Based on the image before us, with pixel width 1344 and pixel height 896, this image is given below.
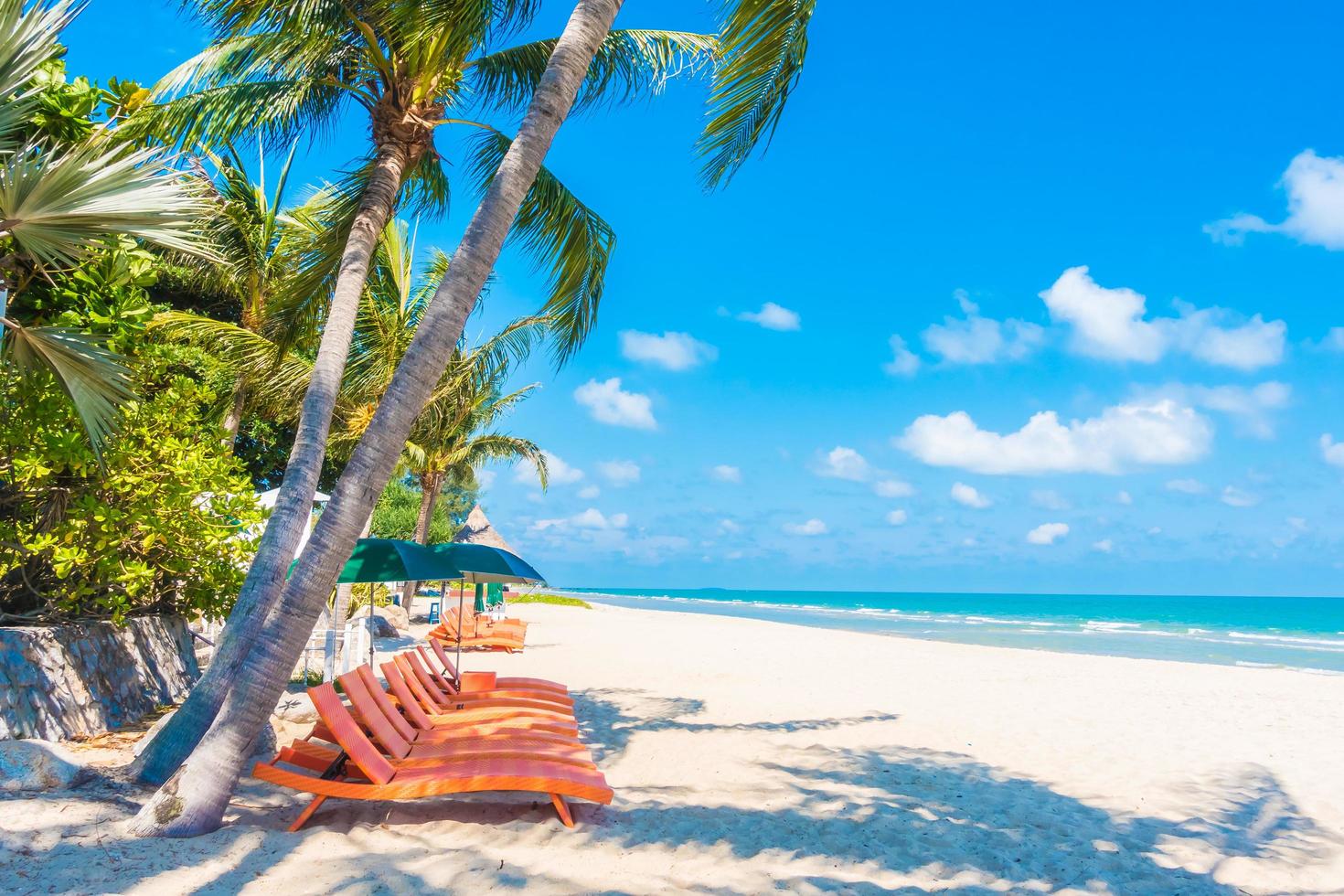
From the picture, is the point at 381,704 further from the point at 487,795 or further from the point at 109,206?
the point at 109,206

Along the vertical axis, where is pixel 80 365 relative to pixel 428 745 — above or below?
above

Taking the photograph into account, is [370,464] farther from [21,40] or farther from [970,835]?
[970,835]

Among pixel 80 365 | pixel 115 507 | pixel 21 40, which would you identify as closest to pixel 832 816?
pixel 80 365

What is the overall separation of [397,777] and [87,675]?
11.2 feet

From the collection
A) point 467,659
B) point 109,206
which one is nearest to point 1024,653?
point 467,659

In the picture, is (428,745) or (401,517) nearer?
(428,745)

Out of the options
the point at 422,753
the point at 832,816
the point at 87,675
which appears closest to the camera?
the point at 422,753

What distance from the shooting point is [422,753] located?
5.12 meters

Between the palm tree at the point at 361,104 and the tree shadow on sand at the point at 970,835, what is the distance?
3207 millimetres

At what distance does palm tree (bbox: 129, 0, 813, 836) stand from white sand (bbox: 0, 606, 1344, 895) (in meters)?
0.25

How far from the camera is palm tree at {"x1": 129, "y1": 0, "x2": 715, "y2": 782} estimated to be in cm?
584

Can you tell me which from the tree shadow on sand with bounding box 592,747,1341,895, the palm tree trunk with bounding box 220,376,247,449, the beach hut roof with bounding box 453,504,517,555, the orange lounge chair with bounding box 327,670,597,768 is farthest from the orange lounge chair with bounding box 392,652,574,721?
the beach hut roof with bounding box 453,504,517,555

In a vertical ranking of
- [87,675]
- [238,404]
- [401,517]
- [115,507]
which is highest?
[238,404]

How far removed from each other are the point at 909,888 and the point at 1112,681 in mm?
11864
